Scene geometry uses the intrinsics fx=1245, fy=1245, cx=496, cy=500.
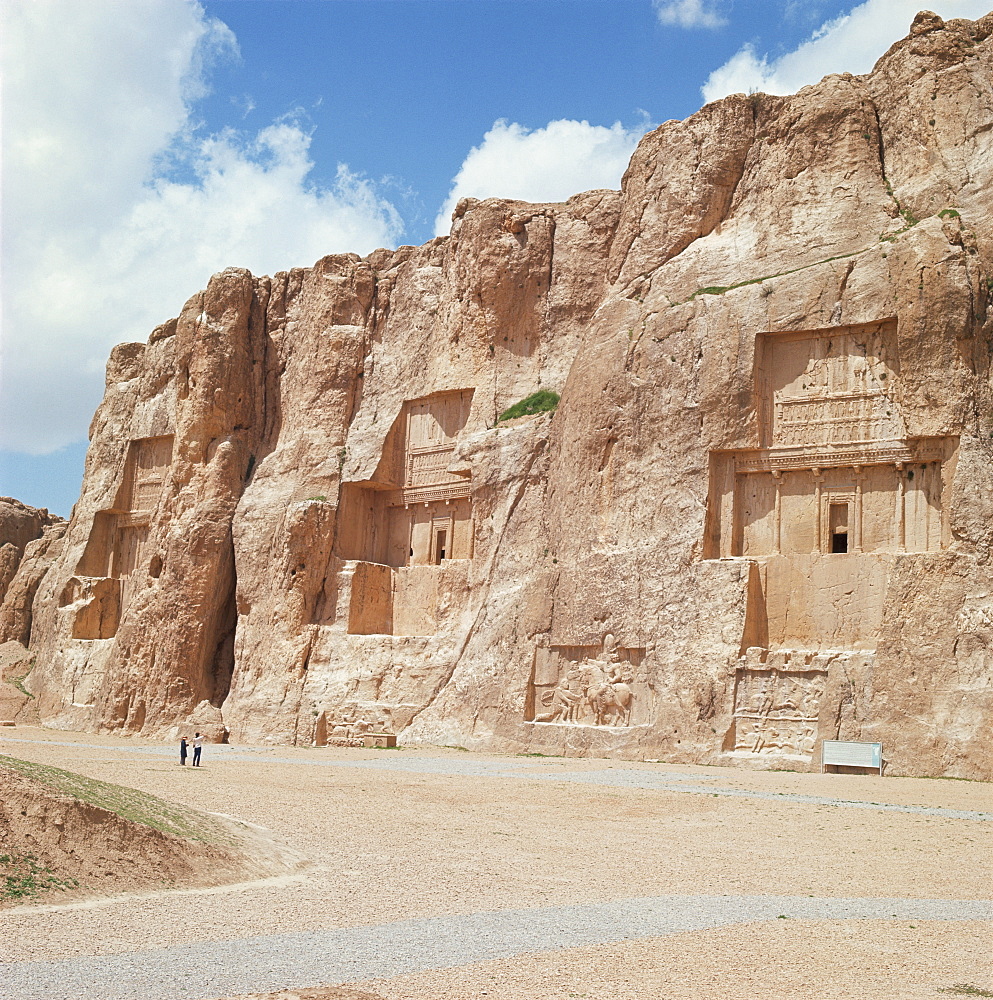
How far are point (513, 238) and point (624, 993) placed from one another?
30282 mm

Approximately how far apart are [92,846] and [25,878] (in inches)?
33.7

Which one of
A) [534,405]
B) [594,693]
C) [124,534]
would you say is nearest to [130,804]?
[594,693]

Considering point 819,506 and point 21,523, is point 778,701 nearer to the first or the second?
point 819,506

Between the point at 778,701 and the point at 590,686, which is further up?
the point at 590,686

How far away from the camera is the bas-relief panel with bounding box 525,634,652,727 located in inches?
1121

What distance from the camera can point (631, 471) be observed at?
30.1m

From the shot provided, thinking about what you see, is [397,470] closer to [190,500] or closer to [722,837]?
[190,500]

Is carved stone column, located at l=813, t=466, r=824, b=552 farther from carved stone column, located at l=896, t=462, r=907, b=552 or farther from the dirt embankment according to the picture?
the dirt embankment

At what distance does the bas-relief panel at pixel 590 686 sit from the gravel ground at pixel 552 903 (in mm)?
7812

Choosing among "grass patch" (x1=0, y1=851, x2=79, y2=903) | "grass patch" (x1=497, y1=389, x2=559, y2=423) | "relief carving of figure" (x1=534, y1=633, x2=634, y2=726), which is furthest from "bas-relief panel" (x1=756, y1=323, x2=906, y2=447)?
"grass patch" (x1=0, y1=851, x2=79, y2=903)

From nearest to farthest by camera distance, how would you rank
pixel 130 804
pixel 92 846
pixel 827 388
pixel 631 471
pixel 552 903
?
pixel 92 846, pixel 552 903, pixel 130 804, pixel 827 388, pixel 631 471

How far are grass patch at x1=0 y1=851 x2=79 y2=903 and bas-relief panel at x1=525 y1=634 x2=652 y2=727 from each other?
19.4 metres

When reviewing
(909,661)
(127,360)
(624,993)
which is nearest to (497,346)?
(909,661)

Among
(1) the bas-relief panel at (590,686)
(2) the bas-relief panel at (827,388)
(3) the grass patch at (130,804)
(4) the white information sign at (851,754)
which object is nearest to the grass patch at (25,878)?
(3) the grass patch at (130,804)
